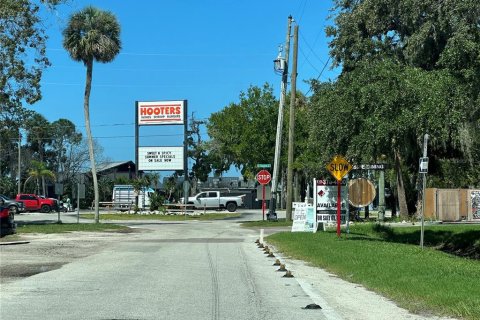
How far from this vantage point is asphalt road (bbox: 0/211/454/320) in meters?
8.66

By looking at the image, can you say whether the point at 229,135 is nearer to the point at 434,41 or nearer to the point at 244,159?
the point at 244,159

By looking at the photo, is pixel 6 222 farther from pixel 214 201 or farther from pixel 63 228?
pixel 214 201

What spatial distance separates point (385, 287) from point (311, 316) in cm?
280

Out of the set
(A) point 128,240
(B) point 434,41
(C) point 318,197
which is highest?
(B) point 434,41

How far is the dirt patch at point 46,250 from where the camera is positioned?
14.2 metres

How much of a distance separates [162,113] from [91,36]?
26.3 metres

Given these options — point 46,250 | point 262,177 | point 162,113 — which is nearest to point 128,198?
point 162,113

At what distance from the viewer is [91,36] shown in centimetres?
3212

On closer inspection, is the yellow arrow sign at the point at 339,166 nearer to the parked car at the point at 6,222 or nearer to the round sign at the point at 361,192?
the round sign at the point at 361,192

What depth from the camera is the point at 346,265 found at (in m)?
13.9

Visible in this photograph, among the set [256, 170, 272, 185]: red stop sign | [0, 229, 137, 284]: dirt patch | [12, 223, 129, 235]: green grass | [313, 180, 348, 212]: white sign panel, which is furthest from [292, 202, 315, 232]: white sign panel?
[12, 223, 129, 235]: green grass

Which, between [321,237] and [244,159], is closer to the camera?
[321,237]

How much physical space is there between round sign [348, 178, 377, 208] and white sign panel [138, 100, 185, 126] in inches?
1247

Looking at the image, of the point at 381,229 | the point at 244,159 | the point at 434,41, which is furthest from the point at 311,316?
the point at 244,159
